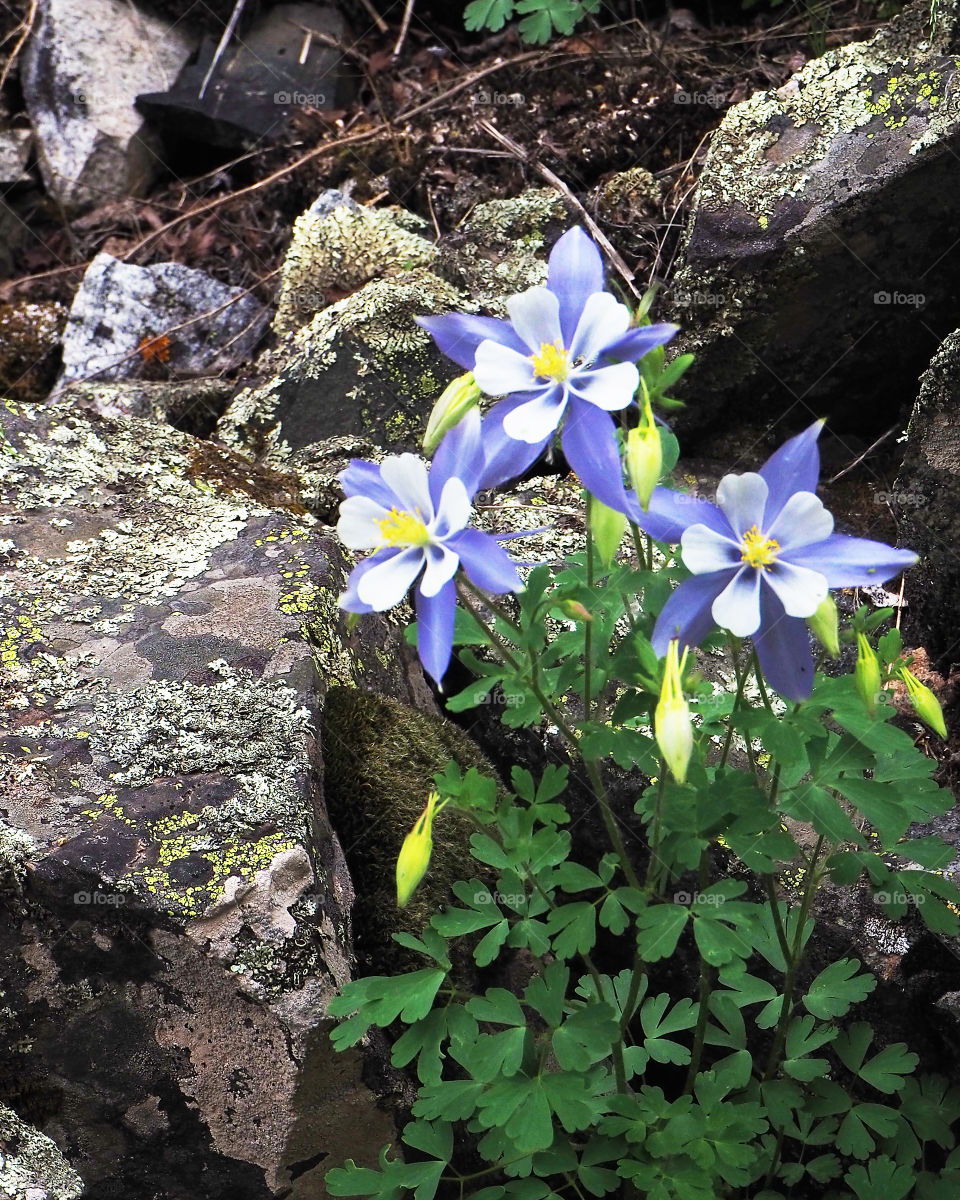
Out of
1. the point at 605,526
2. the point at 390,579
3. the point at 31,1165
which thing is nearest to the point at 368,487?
the point at 390,579

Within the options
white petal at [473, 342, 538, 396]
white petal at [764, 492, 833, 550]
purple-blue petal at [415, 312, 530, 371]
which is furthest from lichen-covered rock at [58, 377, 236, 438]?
white petal at [764, 492, 833, 550]

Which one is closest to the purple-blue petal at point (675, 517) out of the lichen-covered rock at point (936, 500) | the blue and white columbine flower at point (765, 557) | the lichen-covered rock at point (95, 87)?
the blue and white columbine flower at point (765, 557)

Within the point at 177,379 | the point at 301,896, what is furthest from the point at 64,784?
the point at 177,379

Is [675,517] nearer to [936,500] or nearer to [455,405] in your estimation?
[455,405]

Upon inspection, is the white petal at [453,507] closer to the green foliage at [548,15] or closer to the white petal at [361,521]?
the white petal at [361,521]

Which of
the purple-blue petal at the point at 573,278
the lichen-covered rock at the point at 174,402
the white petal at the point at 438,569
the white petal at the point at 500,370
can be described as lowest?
the lichen-covered rock at the point at 174,402

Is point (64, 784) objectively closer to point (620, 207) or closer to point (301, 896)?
point (301, 896)

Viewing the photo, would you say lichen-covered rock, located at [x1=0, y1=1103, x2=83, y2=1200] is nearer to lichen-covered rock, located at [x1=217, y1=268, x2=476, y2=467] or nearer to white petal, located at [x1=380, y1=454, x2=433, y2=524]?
white petal, located at [x1=380, y1=454, x2=433, y2=524]
